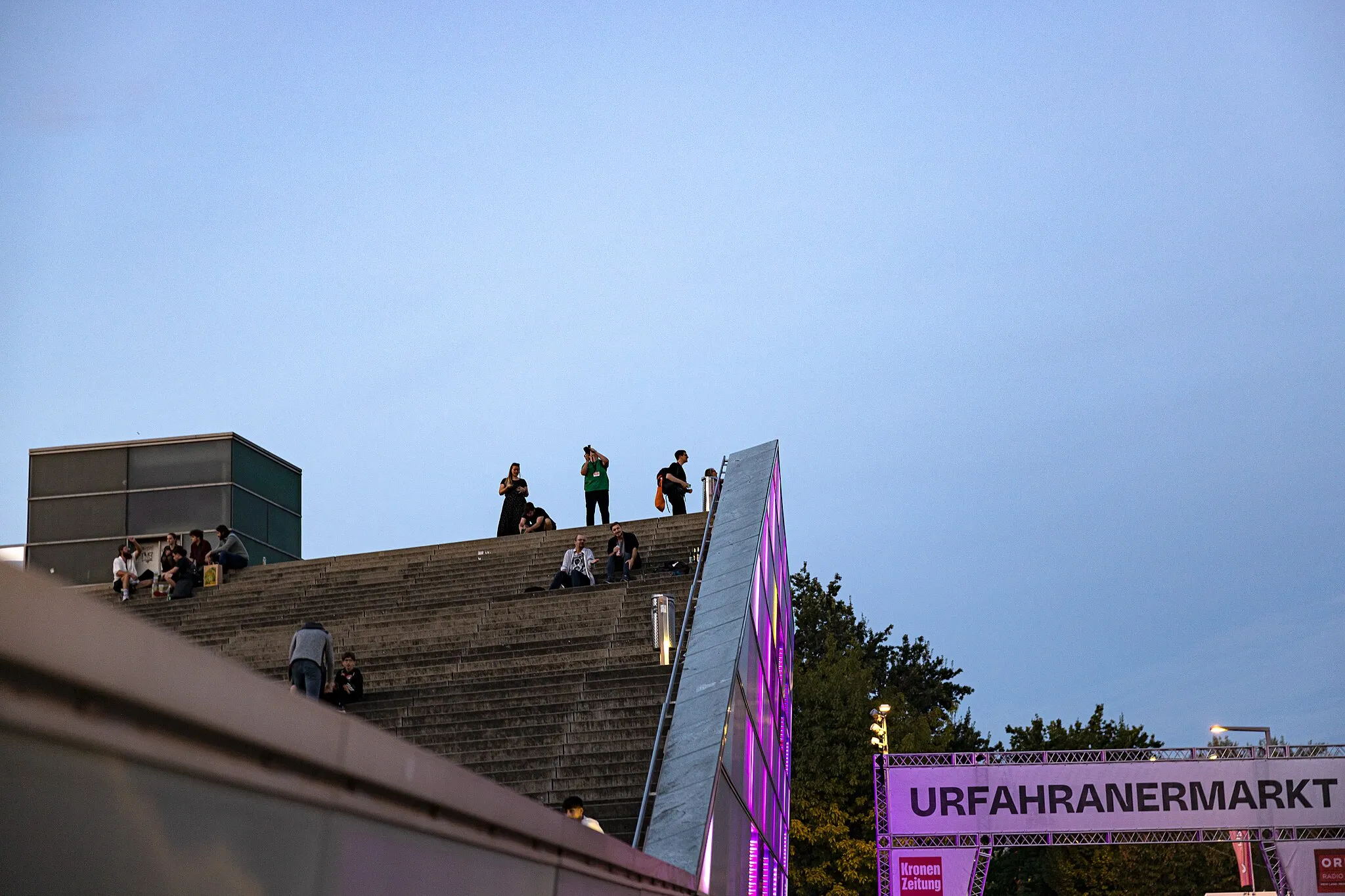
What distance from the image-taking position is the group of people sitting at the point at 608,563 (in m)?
18.6

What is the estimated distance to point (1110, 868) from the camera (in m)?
43.9

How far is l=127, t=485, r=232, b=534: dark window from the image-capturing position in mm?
28031

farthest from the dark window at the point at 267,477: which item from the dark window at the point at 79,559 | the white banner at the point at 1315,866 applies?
the white banner at the point at 1315,866

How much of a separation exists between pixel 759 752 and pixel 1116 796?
10.7 metres

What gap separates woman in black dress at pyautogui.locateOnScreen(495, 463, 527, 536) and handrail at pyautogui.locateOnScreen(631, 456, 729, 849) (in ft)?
12.0

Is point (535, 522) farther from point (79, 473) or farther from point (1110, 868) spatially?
point (1110, 868)

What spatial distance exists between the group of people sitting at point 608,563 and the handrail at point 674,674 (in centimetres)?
86

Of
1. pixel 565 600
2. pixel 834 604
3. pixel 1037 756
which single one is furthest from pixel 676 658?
pixel 834 604

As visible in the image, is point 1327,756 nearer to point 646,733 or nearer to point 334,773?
point 646,733

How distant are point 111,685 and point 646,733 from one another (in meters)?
11.8

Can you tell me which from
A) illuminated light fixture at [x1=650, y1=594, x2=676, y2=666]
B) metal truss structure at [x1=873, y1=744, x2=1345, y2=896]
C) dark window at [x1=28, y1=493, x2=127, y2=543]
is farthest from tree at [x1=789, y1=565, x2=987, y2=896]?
illuminated light fixture at [x1=650, y1=594, x2=676, y2=666]

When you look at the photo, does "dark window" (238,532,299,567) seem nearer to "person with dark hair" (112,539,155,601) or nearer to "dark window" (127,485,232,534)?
Answer: "dark window" (127,485,232,534)

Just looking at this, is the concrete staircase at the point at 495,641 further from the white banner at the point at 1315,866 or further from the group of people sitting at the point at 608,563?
the white banner at the point at 1315,866

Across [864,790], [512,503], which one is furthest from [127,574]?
[864,790]
